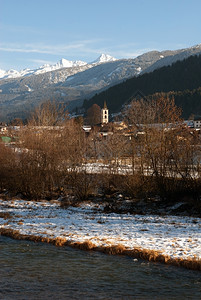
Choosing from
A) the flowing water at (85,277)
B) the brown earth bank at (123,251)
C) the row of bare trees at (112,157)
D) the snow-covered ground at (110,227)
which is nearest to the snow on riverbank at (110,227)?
the snow-covered ground at (110,227)

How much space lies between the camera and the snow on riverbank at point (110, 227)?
16.3 meters

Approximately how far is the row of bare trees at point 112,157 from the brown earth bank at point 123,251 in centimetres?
1376

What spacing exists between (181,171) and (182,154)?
4.88 ft

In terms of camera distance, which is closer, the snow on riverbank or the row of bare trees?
the snow on riverbank

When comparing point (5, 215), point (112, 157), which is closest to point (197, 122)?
point (112, 157)

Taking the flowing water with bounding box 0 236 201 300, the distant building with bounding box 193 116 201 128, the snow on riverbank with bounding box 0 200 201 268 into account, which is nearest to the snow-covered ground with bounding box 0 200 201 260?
the snow on riverbank with bounding box 0 200 201 268

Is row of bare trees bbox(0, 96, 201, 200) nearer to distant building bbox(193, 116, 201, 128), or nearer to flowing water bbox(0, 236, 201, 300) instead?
flowing water bbox(0, 236, 201, 300)

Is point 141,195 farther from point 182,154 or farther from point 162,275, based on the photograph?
point 162,275

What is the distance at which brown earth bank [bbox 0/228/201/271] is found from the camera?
551 inches

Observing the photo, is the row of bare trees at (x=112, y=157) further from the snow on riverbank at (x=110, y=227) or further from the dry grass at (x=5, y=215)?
the dry grass at (x=5, y=215)

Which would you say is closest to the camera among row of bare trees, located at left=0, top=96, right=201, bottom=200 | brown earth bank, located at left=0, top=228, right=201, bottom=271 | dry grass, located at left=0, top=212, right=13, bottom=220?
brown earth bank, located at left=0, top=228, right=201, bottom=271

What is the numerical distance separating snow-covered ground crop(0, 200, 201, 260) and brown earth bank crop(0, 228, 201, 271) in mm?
319

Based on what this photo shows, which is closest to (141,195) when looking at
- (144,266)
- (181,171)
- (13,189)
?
(181,171)

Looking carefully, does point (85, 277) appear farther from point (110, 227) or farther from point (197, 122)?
point (197, 122)
